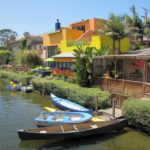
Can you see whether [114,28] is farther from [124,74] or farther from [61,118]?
[61,118]

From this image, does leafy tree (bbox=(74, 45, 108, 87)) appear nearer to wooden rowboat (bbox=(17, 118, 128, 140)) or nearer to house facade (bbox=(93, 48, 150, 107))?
house facade (bbox=(93, 48, 150, 107))

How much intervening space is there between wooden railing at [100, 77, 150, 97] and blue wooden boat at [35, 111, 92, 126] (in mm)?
4332

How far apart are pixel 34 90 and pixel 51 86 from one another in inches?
223

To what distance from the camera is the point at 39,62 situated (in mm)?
54000

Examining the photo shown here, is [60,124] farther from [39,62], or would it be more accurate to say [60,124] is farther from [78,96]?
[39,62]

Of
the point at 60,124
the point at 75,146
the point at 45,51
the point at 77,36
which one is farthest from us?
the point at 45,51

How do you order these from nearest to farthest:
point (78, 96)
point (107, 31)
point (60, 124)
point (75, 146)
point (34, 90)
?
1. point (75, 146)
2. point (60, 124)
3. point (78, 96)
4. point (107, 31)
5. point (34, 90)

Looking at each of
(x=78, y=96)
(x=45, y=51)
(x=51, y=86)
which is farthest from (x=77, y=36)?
(x=78, y=96)

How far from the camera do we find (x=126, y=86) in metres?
23.9

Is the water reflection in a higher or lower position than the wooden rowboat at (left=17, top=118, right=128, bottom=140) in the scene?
lower

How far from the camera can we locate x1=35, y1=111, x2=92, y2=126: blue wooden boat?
19.6 metres

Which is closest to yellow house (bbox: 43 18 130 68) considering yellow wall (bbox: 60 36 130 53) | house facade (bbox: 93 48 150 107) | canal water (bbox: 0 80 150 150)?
yellow wall (bbox: 60 36 130 53)

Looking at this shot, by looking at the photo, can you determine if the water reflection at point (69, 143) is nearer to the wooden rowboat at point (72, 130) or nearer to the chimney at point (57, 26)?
the wooden rowboat at point (72, 130)

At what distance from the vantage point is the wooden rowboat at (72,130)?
16781mm
